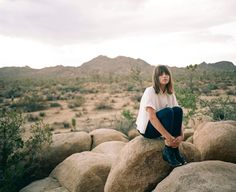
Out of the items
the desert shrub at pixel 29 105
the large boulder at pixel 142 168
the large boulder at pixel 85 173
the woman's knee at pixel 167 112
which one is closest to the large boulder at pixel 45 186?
the large boulder at pixel 85 173

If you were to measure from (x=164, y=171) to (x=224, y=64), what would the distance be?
3868 inches

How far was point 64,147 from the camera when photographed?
736 centimetres

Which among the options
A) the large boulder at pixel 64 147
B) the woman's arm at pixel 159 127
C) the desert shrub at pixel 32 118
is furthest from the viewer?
the desert shrub at pixel 32 118

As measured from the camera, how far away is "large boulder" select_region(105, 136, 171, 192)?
187 inches

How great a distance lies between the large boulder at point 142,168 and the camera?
4762 millimetres

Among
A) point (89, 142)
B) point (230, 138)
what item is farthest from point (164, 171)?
point (89, 142)

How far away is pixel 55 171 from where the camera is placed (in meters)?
6.81

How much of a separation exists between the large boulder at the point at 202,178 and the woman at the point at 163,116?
11.4 inches

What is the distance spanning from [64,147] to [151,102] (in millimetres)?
3400

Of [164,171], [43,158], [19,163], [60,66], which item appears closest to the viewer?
[164,171]

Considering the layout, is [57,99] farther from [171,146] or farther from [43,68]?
[43,68]

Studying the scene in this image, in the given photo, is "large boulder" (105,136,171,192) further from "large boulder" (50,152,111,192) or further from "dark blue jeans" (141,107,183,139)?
"large boulder" (50,152,111,192)

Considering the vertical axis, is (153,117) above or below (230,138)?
above

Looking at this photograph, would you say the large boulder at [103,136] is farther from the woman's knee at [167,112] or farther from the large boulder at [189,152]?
the woman's knee at [167,112]
